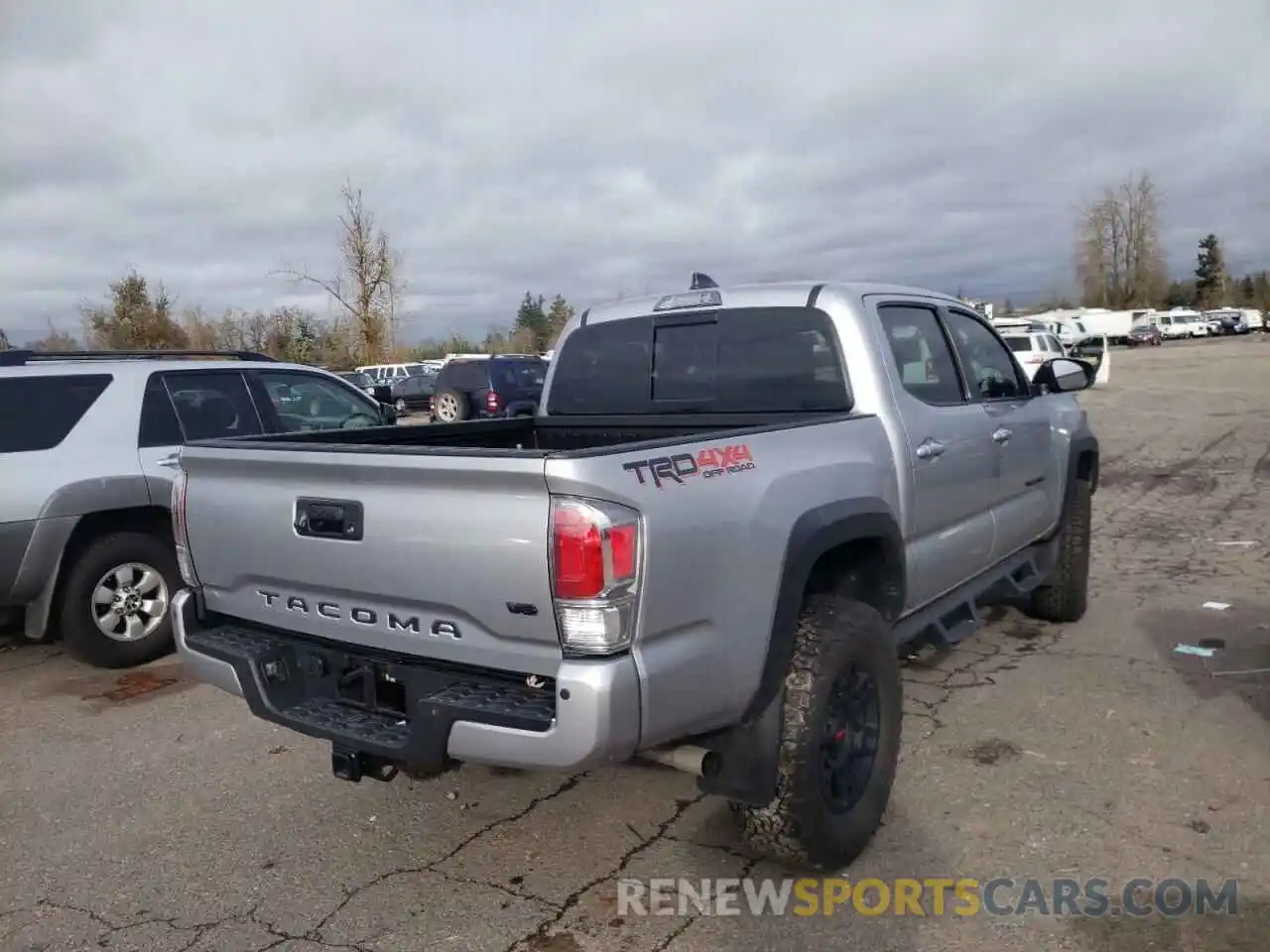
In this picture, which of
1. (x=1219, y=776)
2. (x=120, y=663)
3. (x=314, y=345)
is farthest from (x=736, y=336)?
(x=314, y=345)

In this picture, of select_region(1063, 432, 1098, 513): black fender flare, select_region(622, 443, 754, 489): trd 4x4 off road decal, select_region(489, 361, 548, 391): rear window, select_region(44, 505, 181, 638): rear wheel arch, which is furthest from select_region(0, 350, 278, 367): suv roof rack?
select_region(489, 361, 548, 391): rear window

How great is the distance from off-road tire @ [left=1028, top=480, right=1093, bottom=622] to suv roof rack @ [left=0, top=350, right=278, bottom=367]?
5.24 meters

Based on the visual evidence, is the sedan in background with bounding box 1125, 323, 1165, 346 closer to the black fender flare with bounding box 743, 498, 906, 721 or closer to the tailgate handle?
the black fender flare with bounding box 743, 498, 906, 721

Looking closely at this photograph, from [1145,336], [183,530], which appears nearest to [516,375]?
[183,530]

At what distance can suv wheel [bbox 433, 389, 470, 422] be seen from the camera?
20984mm

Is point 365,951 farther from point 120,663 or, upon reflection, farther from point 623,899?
point 120,663

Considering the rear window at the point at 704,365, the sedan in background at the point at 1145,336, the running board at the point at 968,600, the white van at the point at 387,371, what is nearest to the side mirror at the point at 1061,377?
the running board at the point at 968,600

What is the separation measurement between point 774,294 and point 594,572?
2074 mm

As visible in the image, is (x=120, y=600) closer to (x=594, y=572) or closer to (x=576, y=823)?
(x=576, y=823)

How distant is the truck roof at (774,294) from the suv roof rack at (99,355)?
3.06 m

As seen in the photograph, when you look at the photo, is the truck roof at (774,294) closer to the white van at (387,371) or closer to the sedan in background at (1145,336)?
the white van at (387,371)

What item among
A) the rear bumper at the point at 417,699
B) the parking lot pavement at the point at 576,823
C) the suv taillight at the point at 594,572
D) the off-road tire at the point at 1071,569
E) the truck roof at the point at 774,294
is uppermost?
the truck roof at the point at 774,294

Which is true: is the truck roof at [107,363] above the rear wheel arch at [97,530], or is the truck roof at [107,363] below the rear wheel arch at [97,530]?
above

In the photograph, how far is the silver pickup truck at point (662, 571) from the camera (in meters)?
2.49
